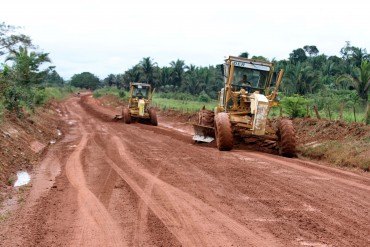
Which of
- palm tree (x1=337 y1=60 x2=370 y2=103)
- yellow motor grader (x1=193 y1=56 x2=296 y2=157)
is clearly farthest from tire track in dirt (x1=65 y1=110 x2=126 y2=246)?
palm tree (x1=337 y1=60 x2=370 y2=103)

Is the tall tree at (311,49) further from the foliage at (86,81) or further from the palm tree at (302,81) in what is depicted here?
the foliage at (86,81)

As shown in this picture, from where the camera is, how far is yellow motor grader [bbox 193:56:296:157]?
1384 cm

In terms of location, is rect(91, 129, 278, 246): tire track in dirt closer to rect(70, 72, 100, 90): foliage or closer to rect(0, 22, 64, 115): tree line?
rect(0, 22, 64, 115): tree line

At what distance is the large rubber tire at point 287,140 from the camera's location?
13656mm

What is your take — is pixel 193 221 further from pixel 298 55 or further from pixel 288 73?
pixel 298 55

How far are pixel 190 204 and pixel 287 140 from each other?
23.0ft

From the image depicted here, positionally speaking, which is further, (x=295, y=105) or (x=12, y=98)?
(x=295, y=105)

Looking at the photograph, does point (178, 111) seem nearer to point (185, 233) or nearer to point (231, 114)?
point (231, 114)

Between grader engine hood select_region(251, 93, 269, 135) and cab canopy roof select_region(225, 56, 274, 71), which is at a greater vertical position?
cab canopy roof select_region(225, 56, 274, 71)

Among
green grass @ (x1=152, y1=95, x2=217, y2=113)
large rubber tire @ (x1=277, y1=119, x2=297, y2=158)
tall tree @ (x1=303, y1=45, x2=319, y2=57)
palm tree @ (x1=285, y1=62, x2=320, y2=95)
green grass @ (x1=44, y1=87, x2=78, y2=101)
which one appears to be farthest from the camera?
tall tree @ (x1=303, y1=45, x2=319, y2=57)

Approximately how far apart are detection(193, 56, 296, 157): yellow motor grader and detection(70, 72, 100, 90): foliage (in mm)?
116294

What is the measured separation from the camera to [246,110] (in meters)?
15.1

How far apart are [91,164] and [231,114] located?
532cm

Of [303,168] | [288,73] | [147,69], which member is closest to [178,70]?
[147,69]
